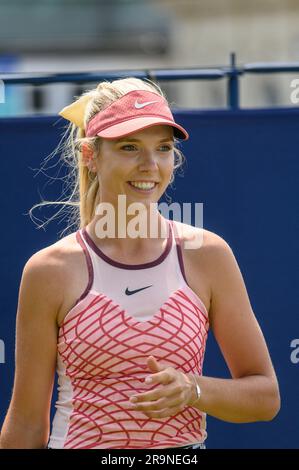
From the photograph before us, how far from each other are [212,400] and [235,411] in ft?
0.34

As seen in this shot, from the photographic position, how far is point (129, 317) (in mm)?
2889

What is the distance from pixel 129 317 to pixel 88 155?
54 cm

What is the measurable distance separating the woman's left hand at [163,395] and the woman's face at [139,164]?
0.53 m

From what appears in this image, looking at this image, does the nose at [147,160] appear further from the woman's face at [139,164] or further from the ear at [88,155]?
the ear at [88,155]

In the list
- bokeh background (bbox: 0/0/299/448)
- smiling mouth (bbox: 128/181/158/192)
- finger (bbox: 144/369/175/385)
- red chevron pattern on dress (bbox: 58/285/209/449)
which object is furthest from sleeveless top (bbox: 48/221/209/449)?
bokeh background (bbox: 0/0/299/448)

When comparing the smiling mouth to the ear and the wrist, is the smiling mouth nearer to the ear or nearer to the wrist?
the ear

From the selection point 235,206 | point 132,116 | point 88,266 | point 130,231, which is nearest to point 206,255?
point 130,231

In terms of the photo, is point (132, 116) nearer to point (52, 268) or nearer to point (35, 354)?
point (52, 268)

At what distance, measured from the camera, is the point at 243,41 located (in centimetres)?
1858

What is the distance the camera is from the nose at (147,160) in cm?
302

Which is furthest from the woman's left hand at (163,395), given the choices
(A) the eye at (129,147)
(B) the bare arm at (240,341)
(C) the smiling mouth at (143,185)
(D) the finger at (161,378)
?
(A) the eye at (129,147)

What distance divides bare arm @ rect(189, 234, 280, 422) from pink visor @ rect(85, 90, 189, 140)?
14.4 inches

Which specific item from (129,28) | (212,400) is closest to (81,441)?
(212,400)
